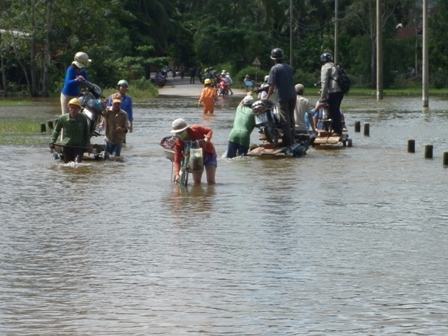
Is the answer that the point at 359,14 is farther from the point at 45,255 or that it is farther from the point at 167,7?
the point at 45,255

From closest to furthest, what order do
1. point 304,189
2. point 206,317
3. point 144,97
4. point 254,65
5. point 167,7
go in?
point 206,317
point 304,189
point 144,97
point 254,65
point 167,7

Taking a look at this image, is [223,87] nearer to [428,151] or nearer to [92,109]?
[92,109]

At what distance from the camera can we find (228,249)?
13992 mm

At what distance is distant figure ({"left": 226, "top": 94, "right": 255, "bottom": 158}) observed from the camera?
2514 centimetres

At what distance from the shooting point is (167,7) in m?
103

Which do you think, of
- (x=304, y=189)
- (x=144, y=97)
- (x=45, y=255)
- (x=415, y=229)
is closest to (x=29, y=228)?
(x=45, y=255)

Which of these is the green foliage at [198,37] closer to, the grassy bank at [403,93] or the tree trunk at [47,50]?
the tree trunk at [47,50]

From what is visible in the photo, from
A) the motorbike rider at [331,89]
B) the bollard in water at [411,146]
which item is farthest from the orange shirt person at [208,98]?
the bollard in water at [411,146]

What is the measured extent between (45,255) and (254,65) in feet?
264

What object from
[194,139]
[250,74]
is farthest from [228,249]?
[250,74]

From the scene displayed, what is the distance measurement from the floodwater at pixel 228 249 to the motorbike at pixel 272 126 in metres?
1.37

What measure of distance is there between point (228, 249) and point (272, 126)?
40.7 feet

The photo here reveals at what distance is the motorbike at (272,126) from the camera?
85.0 ft

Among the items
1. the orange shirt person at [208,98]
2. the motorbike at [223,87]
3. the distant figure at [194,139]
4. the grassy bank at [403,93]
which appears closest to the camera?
the distant figure at [194,139]
